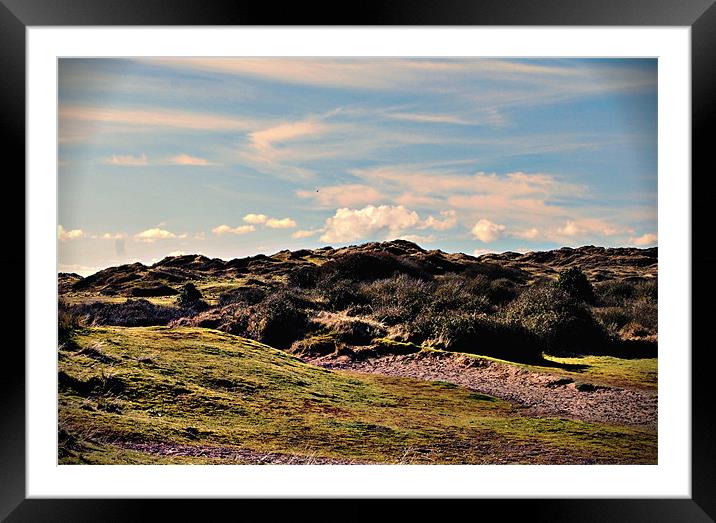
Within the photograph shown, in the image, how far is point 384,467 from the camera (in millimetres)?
2852

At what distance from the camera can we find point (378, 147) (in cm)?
494

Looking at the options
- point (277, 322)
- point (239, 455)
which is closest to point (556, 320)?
point (277, 322)

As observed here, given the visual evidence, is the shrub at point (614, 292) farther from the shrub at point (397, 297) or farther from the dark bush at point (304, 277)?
the dark bush at point (304, 277)

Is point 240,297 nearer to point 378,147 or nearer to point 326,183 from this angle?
point 326,183

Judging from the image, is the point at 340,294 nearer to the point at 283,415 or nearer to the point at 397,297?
the point at 397,297

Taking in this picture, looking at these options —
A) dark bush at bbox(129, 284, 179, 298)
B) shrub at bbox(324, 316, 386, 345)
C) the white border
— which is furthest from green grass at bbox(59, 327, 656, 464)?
the white border

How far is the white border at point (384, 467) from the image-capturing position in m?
2.64

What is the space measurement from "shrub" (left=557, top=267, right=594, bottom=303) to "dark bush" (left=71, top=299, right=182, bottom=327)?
11.8ft
